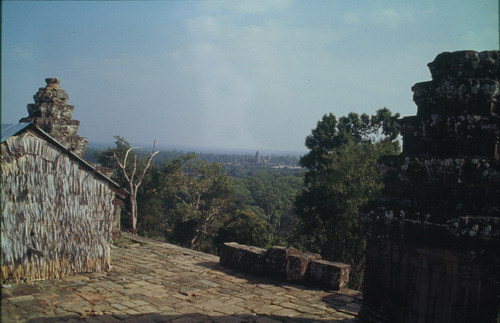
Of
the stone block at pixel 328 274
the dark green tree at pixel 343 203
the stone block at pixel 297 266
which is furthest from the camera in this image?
the dark green tree at pixel 343 203

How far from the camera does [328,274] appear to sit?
7707 millimetres

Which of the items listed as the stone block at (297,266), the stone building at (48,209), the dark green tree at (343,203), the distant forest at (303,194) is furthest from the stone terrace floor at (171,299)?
the dark green tree at (343,203)

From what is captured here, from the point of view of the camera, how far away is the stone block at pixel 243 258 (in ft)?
28.5

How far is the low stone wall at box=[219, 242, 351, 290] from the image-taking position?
767 centimetres

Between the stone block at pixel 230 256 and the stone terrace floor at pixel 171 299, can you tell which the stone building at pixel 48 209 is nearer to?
the stone terrace floor at pixel 171 299

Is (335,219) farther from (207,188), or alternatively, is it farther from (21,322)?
(21,322)

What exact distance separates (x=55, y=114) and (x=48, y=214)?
233 inches

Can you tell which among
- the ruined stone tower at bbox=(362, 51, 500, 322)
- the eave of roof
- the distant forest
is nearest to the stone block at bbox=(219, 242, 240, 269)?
the eave of roof

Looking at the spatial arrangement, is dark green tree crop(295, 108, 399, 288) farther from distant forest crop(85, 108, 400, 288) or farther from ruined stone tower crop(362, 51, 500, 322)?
ruined stone tower crop(362, 51, 500, 322)

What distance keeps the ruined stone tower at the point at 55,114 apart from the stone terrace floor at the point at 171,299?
5.38 m

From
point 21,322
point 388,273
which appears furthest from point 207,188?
point 388,273

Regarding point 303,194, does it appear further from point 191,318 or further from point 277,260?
point 191,318

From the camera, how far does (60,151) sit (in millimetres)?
7605

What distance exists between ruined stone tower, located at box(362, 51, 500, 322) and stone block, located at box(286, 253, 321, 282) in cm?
355
